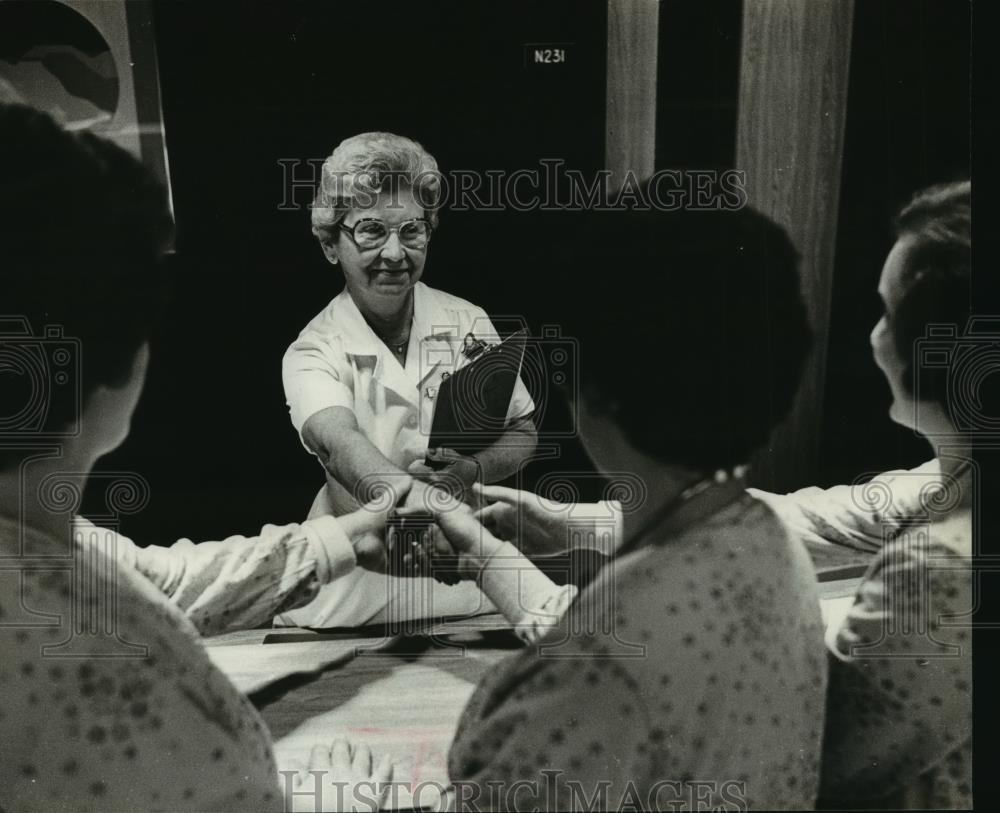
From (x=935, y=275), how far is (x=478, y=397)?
1140 millimetres

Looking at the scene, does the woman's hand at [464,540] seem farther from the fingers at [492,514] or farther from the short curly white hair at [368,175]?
the short curly white hair at [368,175]

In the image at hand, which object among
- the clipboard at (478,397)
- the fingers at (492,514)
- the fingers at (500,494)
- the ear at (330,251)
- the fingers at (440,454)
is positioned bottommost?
the fingers at (492,514)

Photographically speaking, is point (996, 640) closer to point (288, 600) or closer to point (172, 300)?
point (288, 600)

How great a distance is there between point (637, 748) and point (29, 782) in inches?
52.9

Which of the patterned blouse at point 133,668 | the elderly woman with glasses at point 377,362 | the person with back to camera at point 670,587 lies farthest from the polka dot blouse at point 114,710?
the person with back to camera at point 670,587

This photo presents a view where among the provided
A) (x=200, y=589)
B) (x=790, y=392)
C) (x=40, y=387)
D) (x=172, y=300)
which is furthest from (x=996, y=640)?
(x=40, y=387)

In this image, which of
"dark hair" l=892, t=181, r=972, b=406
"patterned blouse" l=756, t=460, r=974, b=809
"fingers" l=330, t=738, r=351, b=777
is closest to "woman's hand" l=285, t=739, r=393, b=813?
"fingers" l=330, t=738, r=351, b=777

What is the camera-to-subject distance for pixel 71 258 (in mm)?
2627

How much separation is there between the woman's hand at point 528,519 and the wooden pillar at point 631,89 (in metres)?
0.75

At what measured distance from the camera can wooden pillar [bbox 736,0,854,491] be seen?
2.73m

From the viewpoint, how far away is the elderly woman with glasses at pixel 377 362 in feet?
8.62

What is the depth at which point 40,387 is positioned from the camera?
8.74ft

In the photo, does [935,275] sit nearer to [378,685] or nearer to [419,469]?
[419,469]

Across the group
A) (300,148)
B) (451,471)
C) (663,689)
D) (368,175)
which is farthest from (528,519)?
(300,148)
